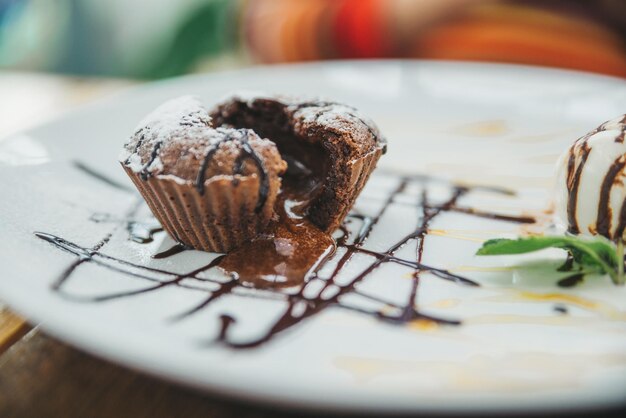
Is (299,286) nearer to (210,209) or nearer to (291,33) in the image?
(210,209)

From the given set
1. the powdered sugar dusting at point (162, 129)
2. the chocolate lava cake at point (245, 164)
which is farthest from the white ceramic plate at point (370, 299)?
the powdered sugar dusting at point (162, 129)

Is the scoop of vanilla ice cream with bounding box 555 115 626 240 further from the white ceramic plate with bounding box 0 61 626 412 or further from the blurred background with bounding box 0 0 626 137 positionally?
the blurred background with bounding box 0 0 626 137

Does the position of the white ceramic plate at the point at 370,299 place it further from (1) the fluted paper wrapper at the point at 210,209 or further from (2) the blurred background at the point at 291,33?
(2) the blurred background at the point at 291,33

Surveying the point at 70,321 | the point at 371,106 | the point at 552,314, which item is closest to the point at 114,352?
the point at 70,321

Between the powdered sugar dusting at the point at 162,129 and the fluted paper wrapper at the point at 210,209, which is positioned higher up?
the powdered sugar dusting at the point at 162,129

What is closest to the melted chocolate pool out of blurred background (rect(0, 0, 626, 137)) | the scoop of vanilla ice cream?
the scoop of vanilla ice cream
